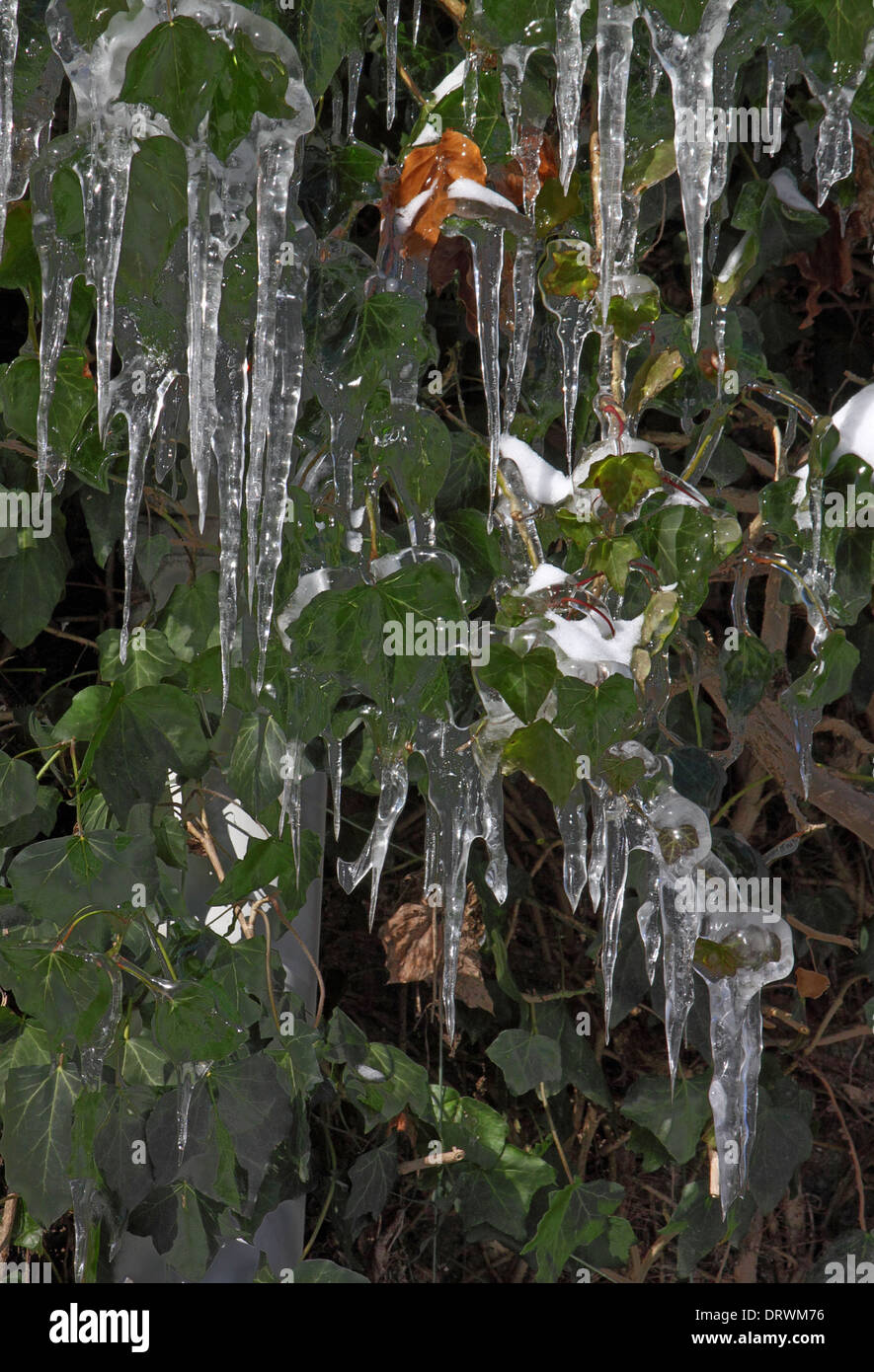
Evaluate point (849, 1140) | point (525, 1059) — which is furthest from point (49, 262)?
point (849, 1140)

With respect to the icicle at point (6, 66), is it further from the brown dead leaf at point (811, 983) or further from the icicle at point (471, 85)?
the brown dead leaf at point (811, 983)

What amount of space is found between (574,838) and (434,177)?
56 centimetres

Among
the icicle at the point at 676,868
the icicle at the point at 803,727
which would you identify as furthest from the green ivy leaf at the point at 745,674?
the icicle at the point at 676,868

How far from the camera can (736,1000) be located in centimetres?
123

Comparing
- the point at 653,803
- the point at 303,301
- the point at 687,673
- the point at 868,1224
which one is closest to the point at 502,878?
the point at 653,803

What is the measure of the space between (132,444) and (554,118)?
28.3 inches

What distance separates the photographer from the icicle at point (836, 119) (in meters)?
0.90

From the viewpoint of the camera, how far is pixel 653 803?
1.15 metres

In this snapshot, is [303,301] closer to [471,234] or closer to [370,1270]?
[471,234]

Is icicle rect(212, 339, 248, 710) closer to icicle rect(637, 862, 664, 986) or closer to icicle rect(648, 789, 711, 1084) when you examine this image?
icicle rect(648, 789, 711, 1084)

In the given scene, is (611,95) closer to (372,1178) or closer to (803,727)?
(803,727)

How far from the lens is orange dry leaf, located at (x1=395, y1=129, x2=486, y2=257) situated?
99 centimetres

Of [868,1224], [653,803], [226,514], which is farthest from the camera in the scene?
[868,1224]

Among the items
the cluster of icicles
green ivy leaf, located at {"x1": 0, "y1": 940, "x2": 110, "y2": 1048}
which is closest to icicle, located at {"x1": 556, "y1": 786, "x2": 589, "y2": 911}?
the cluster of icicles
